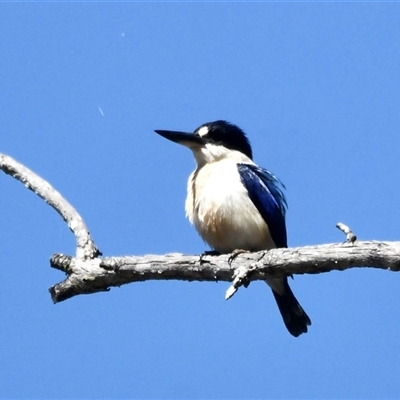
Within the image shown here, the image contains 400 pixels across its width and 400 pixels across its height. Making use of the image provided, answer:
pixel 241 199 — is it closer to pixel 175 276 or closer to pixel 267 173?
pixel 267 173

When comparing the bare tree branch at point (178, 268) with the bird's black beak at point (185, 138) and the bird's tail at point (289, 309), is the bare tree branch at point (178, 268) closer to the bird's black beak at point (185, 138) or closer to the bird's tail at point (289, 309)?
the bird's tail at point (289, 309)

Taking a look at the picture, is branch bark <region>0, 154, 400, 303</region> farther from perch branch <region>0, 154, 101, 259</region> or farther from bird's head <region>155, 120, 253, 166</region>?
bird's head <region>155, 120, 253, 166</region>

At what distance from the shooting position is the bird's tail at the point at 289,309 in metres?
7.46

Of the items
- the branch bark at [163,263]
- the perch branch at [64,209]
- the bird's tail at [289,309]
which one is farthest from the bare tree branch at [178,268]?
the bird's tail at [289,309]

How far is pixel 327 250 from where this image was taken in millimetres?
5246

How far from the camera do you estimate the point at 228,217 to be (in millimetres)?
7035

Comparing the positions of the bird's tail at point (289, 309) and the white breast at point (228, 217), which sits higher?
the white breast at point (228, 217)

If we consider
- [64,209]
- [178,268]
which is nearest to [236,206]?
[178,268]

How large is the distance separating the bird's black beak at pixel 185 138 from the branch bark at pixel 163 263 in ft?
6.59

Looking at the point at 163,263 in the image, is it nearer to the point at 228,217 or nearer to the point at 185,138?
the point at 228,217

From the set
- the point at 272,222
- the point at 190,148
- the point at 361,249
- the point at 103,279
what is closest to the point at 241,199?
the point at 272,222

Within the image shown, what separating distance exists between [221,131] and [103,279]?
2637mm

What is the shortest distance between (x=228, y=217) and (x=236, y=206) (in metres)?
0.13

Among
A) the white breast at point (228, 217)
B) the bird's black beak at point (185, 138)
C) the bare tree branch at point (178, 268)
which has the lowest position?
the bare tree branch at point (178, 268)
